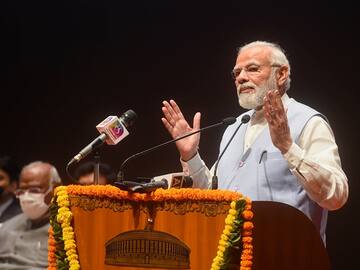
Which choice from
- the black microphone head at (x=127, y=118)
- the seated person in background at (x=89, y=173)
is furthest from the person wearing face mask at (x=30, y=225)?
the black microphone head at (x=127, y=118)

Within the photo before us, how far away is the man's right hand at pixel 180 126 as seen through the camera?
9.96ft

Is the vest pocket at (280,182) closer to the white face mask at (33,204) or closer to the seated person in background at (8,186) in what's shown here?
the white face mask at (33,204)

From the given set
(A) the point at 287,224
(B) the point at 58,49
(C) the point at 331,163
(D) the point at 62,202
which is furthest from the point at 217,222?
(B) the point at 58,49

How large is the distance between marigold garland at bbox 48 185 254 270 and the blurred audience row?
2.00m

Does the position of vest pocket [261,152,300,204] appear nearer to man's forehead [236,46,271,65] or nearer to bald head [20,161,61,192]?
man's forehead [236,46,271,65]

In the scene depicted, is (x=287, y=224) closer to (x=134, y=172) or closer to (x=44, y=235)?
(x=44, y=235)

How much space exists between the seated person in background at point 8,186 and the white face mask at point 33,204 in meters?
0.21

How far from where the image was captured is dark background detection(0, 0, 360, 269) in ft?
15.1

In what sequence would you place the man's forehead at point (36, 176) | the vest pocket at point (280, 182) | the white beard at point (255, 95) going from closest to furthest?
the vest pocket at point (280, 182) → the white beard at point (255, 95) → the man's forehead at point (36, 176)

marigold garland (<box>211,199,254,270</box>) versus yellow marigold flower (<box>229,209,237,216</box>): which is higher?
yellow marigold flower (<box>229,209,237,216</box>)

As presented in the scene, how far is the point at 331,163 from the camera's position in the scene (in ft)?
9.10

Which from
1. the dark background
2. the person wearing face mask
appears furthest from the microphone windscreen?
the dark background

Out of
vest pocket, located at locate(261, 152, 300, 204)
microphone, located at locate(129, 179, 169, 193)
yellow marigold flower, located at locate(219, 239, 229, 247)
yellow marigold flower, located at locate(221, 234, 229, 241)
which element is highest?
vest pocket, located at locate(261, 152, 300, 204)

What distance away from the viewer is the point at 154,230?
2.21m
